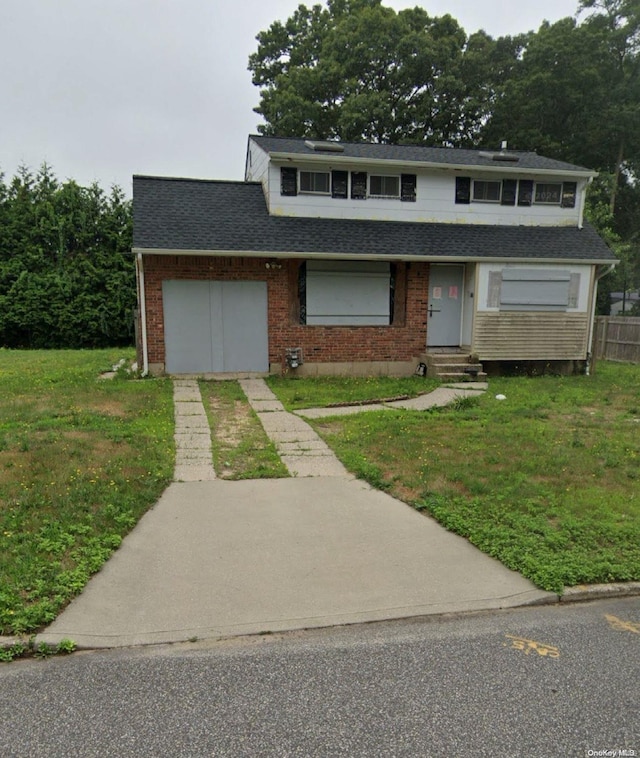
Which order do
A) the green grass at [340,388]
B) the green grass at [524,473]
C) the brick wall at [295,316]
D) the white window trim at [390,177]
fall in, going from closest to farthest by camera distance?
the green grass at [524,473] → the green grass at [340,388] → the brick wall at [295,316] → the white window trim at [390,177]

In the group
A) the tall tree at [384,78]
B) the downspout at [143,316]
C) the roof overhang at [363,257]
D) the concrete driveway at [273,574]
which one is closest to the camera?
the concrete driveway at [273,574]

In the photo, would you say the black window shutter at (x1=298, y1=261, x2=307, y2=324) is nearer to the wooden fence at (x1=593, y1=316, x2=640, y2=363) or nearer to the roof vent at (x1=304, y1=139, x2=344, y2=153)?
the roof vent at (x1=304, y1=139, x2=344, y2=153)

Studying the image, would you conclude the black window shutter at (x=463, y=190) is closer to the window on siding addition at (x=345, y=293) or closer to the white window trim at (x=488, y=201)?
the white window trim at (x=488, y=201)

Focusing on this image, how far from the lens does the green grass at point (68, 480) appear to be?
11.4 feet

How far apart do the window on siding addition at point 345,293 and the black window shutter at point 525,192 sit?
4.40 meters

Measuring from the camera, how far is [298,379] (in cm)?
1227

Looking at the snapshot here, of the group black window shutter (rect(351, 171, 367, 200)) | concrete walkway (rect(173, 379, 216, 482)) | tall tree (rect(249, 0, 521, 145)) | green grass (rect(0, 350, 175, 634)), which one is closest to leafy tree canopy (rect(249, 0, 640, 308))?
tall tree (rect(249, 0, 521, 145))

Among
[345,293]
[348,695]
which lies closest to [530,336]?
[345,293]

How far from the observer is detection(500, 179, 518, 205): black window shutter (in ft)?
47.0

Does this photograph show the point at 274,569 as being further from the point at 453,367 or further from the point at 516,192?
the point at 516,192

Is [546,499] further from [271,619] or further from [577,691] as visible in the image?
[271,619]

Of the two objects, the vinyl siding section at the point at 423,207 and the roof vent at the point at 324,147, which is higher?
the roof vent at the point at 324,147

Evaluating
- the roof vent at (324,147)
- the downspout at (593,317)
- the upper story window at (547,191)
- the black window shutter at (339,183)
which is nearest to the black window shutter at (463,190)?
the upper story window at (547,191)

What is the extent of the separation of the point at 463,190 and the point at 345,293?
14.6ft
